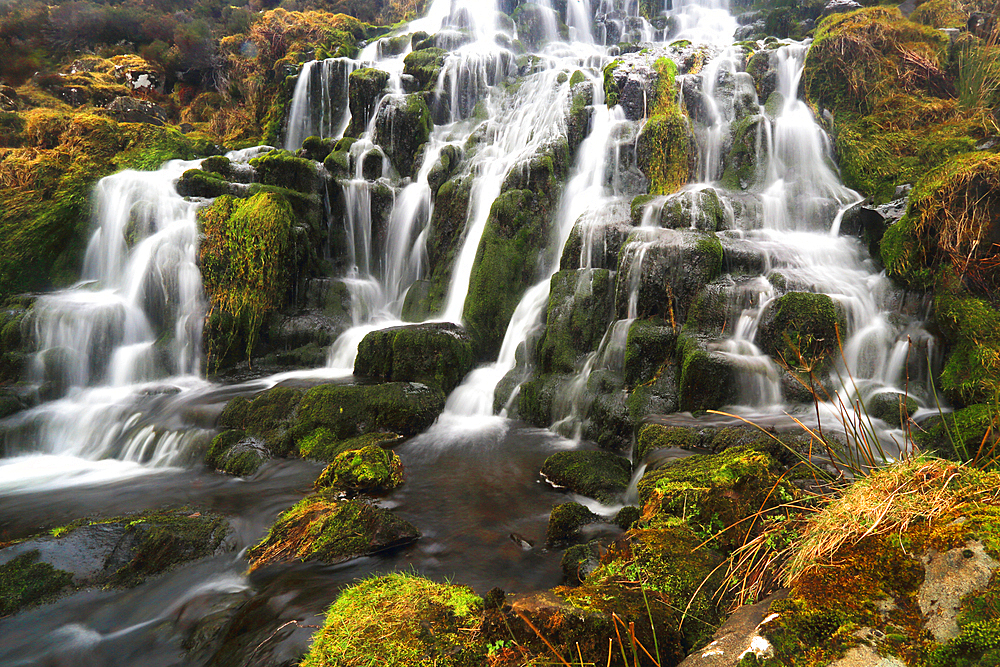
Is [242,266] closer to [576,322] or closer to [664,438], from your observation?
[576,322]

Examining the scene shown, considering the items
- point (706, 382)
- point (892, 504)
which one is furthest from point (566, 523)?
point (706, 382)

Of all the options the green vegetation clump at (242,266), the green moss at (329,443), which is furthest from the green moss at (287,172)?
the green moss at (329,443)

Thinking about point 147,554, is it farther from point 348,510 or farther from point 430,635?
point 430,635

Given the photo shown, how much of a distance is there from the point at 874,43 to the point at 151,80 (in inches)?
1005

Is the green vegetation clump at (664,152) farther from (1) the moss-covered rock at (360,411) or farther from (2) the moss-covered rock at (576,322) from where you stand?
(1) the moss-covered rock at (360,411)

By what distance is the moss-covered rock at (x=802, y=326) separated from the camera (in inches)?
281

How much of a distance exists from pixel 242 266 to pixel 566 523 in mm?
10094

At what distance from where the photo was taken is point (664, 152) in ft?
41.0

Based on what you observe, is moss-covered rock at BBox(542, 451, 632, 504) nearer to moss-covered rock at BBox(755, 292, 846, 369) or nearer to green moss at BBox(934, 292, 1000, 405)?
moss-covered rock at BBox(755, 292, 846, 369)

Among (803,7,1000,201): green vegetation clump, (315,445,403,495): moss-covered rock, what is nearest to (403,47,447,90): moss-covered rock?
(803,7,1000,201): green vegetation clump

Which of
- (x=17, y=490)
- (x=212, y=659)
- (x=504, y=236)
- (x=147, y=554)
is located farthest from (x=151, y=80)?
(x=212, y=659)

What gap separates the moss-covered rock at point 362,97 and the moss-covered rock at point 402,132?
111cm

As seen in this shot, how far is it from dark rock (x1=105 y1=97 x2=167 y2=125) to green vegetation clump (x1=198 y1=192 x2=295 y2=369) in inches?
327

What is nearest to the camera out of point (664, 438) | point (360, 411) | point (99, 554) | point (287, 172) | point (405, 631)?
point (405, 631)
